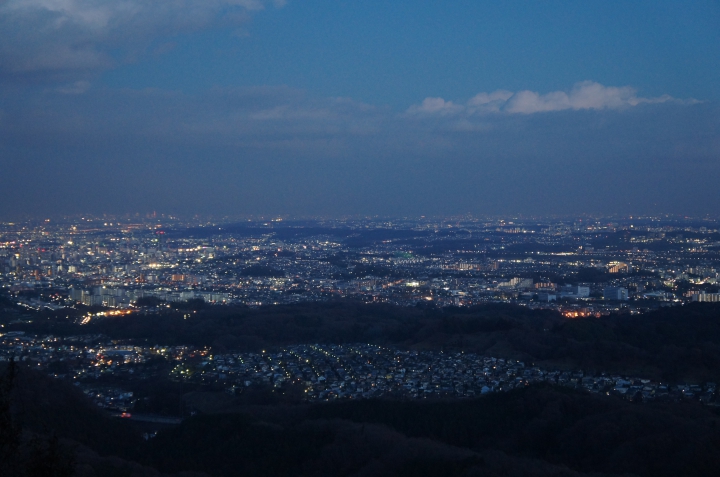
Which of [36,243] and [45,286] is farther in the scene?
[36,243]

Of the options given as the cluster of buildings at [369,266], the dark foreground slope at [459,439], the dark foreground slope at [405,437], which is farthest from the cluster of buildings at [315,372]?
the cluster of buildings at [369,266]

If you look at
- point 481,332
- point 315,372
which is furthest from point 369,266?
point 315,372

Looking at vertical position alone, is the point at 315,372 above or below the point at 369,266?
below

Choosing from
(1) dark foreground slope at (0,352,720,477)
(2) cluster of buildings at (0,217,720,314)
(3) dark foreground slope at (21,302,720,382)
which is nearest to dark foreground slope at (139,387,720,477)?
(1) dark foreground slope at (0,352,720,477)

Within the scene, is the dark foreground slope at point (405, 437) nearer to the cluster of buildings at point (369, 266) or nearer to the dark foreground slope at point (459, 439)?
the dark foreground slope at point (459, 439)

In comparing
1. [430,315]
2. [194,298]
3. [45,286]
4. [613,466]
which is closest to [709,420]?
[613,466]

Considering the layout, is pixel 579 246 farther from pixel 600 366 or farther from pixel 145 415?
pixel 145 415

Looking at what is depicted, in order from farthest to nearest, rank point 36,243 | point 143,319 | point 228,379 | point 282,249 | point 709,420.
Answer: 1. point 282,249
2. point 36,243
3. point 143,319
4. point 228,379
5. point 709,420


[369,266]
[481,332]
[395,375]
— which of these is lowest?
[395,375]

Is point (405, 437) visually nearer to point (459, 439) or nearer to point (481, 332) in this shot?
point (459, 439)

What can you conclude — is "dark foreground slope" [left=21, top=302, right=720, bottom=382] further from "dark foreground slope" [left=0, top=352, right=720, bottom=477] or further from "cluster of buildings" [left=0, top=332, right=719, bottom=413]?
"dark foreground slope" [left=0, top=352, right=720, bottom=477]

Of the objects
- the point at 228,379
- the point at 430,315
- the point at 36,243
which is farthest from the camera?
the point at 36,243
